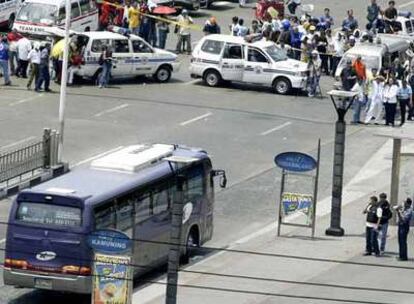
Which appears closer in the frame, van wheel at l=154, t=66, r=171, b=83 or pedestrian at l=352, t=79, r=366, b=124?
pedestrian at l=352, t=79, r=366, b=124

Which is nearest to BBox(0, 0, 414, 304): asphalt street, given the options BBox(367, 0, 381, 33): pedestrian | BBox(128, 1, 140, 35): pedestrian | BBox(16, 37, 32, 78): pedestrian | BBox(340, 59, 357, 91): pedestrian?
BBox(16, 37, 32, 78): pedestrian

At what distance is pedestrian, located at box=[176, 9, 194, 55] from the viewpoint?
55.3 meters

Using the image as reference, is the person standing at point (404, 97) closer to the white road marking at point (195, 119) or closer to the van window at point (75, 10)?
the white road marking at point (195, 119)

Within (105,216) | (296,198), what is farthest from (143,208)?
(296,198)

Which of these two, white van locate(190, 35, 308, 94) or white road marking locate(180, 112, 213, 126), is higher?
white van locate(190, 35, 308, 94)

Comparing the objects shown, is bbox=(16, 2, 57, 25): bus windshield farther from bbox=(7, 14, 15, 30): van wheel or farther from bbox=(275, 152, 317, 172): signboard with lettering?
bbox=(275, 152, 317, 172): signboard with lettering

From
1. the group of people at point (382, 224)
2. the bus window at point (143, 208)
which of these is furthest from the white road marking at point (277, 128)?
the bus window at point (143, 208)

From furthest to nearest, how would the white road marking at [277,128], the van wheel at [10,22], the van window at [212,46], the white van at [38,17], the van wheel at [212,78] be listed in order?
the van wheel at [10,22]
the white van at [38,17]
the van wheel at [212,78]
the van window at [212,46]
the white road marking at [277,128]

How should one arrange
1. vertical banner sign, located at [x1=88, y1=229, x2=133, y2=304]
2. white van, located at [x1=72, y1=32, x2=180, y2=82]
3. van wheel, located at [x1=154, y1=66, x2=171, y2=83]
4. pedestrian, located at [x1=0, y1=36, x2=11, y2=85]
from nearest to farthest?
vertical banner sign, located at [x1=88, y1=229, x2=133, y2=304], pedestrian, located at [x1=0, y1=36, x2=11, y2=85], white van, located at [x1=72, y1=32, x2=180, y2=82], van wheel, located at [x1=154, y1=66, x2=171, y2=83]

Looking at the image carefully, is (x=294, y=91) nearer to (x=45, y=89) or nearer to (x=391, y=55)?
(x=391, y=55)

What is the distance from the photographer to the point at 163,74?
Result: 5069 cm

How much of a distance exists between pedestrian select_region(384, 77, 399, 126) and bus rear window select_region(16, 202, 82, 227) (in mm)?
18779

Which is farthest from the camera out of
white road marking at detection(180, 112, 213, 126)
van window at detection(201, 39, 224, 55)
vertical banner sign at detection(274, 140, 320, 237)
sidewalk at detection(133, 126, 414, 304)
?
van window at detection(201, 39, 224, 55)

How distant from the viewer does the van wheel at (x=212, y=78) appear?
49969 mm
